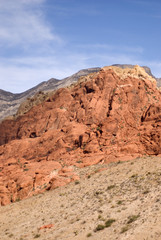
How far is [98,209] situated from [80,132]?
21.4 m

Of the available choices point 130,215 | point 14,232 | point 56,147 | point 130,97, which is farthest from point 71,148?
point 130,215

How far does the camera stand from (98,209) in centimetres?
2062

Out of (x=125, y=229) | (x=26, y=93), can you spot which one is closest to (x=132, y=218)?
(x=125, y=229)

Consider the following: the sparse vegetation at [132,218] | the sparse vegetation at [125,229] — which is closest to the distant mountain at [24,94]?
the sparse vegetation at [132,218]

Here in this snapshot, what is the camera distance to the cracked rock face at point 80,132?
3481 cm

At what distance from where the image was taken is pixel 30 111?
5238cm

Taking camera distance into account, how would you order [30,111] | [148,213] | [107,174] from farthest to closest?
[30,111], [107,174], [148,213]

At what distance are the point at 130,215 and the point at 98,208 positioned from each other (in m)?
3.86

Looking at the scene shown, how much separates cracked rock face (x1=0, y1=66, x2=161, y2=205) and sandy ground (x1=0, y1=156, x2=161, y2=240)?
3.42 metres

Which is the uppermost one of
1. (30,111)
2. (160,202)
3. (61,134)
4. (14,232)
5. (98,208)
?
(30,111)

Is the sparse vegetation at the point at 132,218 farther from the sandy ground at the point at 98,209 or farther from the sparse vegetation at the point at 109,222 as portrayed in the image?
the sparse vegetation at the point at 109,222

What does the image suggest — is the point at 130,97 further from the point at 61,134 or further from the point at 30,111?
the point at 30,111

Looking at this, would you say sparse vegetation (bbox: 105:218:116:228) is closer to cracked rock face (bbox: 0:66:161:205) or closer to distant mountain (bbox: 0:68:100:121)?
cracked rock face (bbox: 0:66:161:205)

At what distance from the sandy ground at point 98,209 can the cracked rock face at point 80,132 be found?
11.2ft
